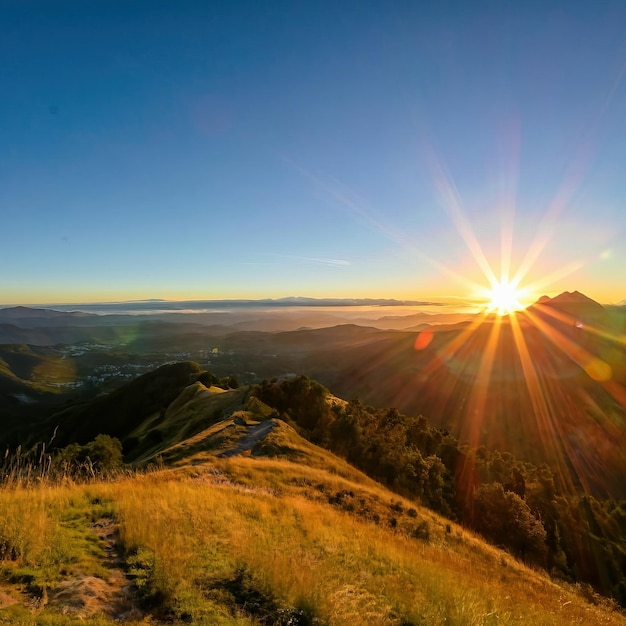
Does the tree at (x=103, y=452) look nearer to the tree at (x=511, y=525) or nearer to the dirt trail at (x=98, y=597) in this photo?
the dirt trail at (x=98, y=597)

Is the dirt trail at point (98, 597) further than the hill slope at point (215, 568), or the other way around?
the hill slope at point (215, 568)

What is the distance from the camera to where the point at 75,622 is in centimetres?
635

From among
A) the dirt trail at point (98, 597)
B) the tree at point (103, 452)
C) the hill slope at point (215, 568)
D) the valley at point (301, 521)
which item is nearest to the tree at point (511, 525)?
the valley at point (301, 521)

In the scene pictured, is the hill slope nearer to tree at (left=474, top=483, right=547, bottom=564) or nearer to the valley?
the valley

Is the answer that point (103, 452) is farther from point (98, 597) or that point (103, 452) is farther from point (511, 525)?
point (511, 525)

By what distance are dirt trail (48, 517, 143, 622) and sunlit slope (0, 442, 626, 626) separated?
7cm

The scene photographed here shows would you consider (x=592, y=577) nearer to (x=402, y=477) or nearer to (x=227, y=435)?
(x=402, y=477)

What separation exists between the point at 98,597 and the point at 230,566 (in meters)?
2.81

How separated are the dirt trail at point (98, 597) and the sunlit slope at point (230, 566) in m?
0.07

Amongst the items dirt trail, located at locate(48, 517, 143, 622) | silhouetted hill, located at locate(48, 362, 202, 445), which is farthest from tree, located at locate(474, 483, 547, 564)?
silhouetted hill, located at locate(48, 362, 202, 445)

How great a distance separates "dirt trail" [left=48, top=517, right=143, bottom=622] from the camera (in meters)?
6.92

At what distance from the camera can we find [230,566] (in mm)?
9211

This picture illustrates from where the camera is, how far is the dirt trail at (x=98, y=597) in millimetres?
6919

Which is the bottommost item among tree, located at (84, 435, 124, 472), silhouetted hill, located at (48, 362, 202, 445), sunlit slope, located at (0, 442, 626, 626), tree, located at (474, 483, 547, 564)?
silhouetted hill, located at (48, 362, 202, 445)
